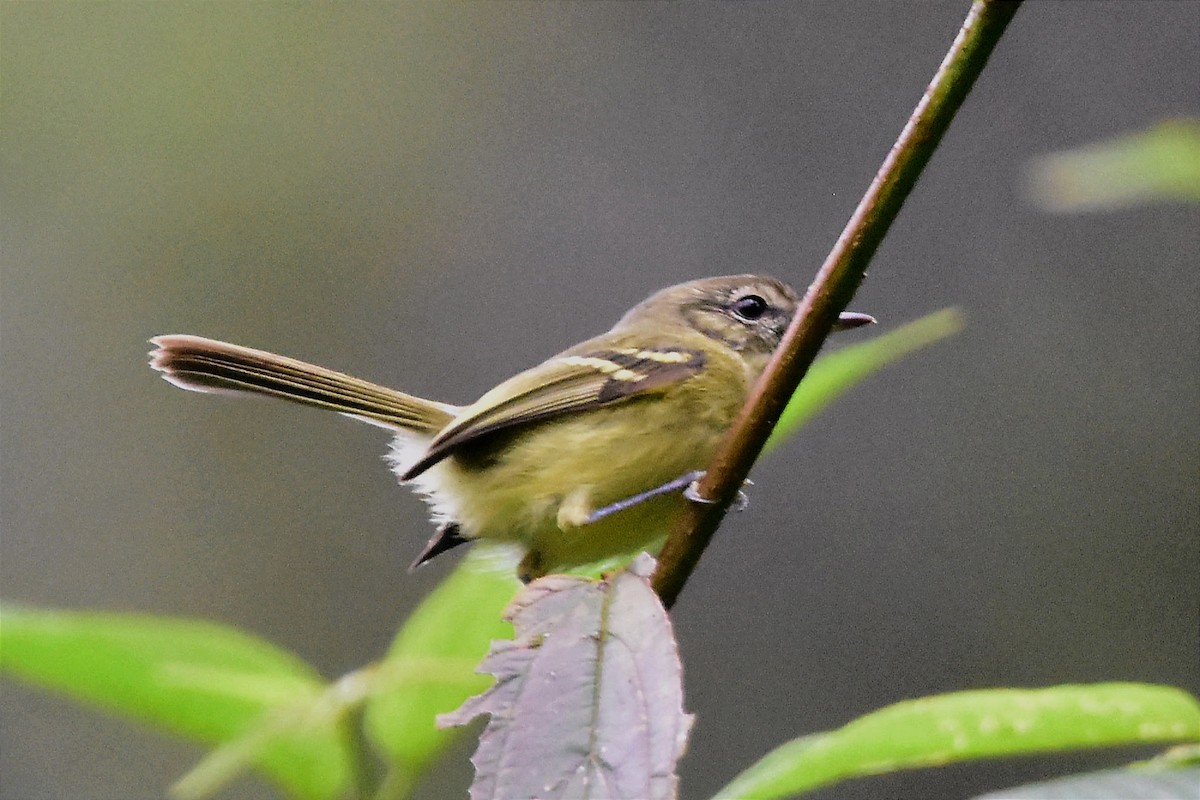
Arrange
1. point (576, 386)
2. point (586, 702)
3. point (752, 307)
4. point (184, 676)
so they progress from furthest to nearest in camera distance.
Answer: point (752, 307), point (576, 386), point (184, 676), point (586, 702)

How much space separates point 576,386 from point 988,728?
1.46m

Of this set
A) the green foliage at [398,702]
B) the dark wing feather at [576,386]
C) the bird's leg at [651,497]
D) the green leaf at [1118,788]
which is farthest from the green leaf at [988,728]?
the dark wing feather at [576,386]

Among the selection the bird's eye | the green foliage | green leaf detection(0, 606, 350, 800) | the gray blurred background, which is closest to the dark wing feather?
the bird's eye

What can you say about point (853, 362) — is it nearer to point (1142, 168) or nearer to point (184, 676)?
point (1142, 168)

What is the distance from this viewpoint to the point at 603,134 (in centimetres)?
570

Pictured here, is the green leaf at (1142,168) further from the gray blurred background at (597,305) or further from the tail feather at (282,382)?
the gray blurred background at (597,305)

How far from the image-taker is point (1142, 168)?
3.52 feet

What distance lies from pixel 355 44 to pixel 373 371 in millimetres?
2222

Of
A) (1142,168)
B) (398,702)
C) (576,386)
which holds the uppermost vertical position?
(1142,168)

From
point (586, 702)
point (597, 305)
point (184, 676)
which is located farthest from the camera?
point (597, 305)

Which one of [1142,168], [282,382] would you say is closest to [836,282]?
[1142,168]

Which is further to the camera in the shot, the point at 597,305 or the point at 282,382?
the point at 597,305

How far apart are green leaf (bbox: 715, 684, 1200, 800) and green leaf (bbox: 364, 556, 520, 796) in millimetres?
421

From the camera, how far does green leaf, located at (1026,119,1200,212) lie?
3.50 ft
